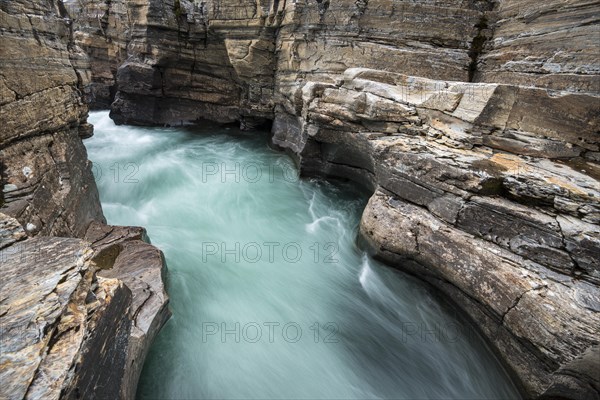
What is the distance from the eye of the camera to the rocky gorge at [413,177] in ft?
9.73

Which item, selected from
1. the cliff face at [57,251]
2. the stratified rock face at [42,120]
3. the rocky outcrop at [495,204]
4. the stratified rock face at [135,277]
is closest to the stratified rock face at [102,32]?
the stratified rock face at [42,120]

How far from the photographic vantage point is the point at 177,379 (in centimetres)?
430

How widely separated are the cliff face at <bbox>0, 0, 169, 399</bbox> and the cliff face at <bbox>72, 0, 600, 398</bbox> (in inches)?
182

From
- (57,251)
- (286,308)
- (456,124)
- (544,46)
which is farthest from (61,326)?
(544,46)

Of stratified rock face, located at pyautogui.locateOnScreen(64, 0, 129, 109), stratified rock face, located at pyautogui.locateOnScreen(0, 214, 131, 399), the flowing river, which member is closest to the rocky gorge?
stratified rock face, located at pyautogui.locateOnScreen(0, 214, 131, 399)

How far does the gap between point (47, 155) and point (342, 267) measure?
5773 millimetres

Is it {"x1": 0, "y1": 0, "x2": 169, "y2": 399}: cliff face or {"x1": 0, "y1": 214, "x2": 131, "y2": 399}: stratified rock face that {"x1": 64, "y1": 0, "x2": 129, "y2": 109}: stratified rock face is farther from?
{"x1": 0, "y1": 214, "x2": 131, "y2": 399}: stratified rock face

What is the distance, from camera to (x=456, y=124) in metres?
5.96

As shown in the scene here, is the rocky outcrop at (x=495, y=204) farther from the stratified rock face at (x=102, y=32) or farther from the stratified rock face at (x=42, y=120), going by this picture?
the stratified rock face at (x=102, y=32)

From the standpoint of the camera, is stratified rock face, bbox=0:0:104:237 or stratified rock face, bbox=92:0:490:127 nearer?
stratified rock face, bbox=0:0:104:237

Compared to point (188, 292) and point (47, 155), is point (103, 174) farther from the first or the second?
point (188, 292)

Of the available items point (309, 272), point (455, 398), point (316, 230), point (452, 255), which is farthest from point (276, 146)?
point (455, 398)

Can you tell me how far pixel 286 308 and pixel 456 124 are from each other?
4865 millimetres

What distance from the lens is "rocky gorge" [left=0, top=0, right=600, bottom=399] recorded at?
9.73ft
